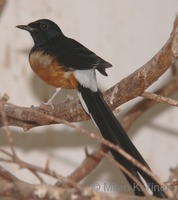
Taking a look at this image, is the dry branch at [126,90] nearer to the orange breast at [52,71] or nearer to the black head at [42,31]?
the orange breast at [52,71]

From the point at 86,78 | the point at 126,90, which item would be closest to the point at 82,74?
the point at 86,78

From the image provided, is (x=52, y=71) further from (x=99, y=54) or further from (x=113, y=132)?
(x=99, y=54)

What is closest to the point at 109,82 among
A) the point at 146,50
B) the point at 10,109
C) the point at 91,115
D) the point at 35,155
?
the point at 146,50

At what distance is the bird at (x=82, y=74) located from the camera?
1.25 m

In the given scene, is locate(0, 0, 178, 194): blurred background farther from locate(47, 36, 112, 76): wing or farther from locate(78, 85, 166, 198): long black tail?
locate(78, 85, 166, 198): long black tail

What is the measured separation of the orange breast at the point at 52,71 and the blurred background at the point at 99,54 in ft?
1.56

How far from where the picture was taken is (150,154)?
227 centimetres

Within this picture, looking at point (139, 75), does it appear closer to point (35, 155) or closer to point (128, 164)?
point (128, 164)

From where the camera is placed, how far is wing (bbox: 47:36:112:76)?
4.75 ft

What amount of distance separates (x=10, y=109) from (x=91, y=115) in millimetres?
319

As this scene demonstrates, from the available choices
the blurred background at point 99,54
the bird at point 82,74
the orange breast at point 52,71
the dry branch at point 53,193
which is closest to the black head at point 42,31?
the bird at point 82,74

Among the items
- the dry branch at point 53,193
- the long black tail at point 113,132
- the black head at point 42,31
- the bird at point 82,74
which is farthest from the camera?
the black head at point 42,31

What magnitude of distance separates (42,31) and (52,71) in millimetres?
316

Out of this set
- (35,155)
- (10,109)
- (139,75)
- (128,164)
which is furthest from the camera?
(35,155)
